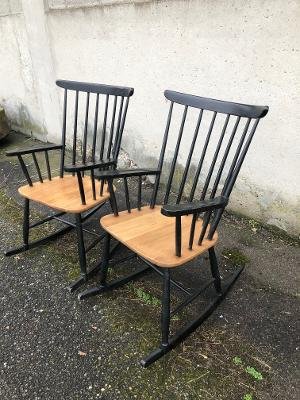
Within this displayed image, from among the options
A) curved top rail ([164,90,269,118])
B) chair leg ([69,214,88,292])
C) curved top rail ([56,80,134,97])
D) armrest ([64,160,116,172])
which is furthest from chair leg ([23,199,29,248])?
curved top rail ([164,90,269,118])

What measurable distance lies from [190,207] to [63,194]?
1085 mm

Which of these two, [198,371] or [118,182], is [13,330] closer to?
[198,371]

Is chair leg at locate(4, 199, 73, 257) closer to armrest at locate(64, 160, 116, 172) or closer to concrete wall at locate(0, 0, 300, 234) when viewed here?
armrest at locate(64, 160, 116, 172)

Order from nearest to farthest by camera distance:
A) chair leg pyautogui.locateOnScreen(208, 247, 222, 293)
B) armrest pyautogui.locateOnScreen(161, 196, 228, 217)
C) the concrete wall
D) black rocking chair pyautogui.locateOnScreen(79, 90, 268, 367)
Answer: armrest pyautogui.locateOnScreen(161, 196, 228, 217) → black rocking chair pyautogui.locateOnScreen(79, 90, 268, 367) → chair leg pyautogui.locateOnScreen(208, 247, 222, 293) → the concrete wall

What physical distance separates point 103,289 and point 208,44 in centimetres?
179

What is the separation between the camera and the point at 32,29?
12.7 feet

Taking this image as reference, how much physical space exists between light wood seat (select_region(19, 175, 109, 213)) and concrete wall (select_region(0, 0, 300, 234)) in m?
1.04

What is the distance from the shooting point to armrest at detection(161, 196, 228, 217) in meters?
1.39

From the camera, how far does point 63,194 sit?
7.38 ft

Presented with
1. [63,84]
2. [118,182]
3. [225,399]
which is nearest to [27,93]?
[118,182]

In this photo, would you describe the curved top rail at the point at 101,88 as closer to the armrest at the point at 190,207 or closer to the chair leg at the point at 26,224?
the chair leg at the point at 26,224

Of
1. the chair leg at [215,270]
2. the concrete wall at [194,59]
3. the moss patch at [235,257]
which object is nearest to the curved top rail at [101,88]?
the concrete wall at [194,59]

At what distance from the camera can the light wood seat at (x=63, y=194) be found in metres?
2.07

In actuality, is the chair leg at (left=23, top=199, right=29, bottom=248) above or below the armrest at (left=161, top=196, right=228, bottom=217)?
below
